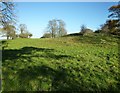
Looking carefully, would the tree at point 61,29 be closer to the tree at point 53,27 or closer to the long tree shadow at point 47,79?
the tree at point 53,27

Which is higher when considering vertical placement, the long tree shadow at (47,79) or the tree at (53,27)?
the tree at (53,27)

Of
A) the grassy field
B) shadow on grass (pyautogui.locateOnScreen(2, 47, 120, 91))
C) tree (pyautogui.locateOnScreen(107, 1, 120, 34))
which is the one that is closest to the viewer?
shadow on grass (pyautogui.locateOnScreen(2, 47, 120, 91))

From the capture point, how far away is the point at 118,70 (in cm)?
1056

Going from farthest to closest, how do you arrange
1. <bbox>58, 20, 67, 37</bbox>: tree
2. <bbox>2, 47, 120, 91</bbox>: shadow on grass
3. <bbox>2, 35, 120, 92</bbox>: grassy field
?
1. <bbox>58, 20, 67, 37</bbox>: tree
2. <bbox>2, 35, 120, 92</bbox>: grassy field
3. <bbox>2, 47, 120, 91</bbox>: shadow on grass

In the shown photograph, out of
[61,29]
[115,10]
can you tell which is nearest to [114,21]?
[115,10]

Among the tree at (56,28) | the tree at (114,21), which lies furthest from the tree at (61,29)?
the tree at (114,21)

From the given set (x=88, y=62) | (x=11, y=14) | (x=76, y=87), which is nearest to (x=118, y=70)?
(x=88, y=62)

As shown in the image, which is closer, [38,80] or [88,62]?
→ [38,80]

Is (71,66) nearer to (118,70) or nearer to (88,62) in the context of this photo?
(88,62)

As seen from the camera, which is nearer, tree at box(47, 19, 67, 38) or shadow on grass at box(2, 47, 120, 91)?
shadow on grass at box(2, 47, 120, 91)

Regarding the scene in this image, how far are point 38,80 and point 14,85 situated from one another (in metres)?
1.24

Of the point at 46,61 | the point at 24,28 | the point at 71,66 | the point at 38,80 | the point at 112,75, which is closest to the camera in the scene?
the point at 38,80

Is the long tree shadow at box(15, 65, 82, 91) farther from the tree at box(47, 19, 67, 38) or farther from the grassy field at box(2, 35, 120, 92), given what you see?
the tree at box(47, 19, 67, 38)

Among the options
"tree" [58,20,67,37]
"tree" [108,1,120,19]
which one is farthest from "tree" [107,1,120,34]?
"tree" [58,20,67,37]
